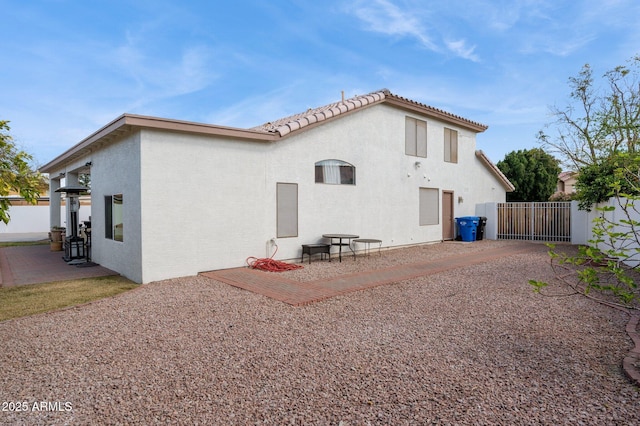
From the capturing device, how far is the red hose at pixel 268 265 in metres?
9.49

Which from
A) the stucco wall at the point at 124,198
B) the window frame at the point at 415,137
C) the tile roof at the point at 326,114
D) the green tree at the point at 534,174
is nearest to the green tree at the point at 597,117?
the green tree at the point at 534,174

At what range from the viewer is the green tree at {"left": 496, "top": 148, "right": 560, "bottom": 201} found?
26438 mm

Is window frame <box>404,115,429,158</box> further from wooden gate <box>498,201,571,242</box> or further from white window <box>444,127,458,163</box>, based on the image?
Answer: wooden gate <box>498,201,571,242</box>

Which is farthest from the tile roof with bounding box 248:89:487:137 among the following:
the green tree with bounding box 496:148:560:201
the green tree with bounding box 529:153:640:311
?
the green tree with bounding box 496:148:560:201

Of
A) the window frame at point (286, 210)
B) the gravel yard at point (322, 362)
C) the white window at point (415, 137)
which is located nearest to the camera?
the gravel yard at point (322, 362)

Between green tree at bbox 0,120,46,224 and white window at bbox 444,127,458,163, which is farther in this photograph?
white window at bbox 444,127,458,163

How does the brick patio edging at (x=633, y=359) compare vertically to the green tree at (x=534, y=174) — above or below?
below

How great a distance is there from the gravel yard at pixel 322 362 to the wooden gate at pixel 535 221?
12.6 metres

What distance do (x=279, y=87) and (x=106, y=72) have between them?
6725 millimetres

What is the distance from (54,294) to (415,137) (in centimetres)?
1369

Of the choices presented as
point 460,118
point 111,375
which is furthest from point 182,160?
point 460,118

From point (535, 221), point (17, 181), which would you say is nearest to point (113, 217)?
point (17, 181)

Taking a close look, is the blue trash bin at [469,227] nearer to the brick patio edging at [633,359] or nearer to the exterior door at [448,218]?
the exterior door at [448,218]

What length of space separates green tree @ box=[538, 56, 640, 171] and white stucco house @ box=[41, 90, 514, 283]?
1280 centimetres
